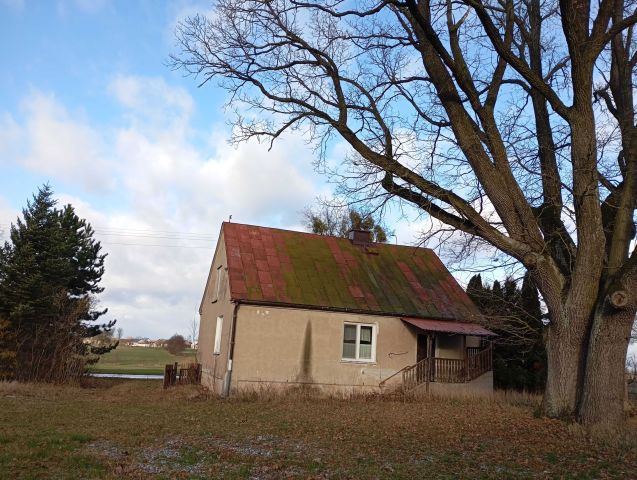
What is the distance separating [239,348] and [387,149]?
9261 millimetres

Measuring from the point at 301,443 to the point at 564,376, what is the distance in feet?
17.5

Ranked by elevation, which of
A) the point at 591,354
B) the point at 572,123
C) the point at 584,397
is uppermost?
the point at 572,123

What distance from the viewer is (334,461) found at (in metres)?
7.77

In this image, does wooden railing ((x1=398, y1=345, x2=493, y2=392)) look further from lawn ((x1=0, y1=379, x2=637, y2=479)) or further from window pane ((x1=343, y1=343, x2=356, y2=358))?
lawn ((x1=0, y1=379, x2=637, y2=479))

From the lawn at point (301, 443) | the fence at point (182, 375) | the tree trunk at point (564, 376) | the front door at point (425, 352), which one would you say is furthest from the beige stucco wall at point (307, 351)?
the tree trunk at point (564, 376)

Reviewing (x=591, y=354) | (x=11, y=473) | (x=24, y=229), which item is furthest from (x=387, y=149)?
(x=24, y=229)

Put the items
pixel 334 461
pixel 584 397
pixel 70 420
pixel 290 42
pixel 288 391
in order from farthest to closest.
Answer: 1. pixel 288 391
2. pixel 290 42
3. pixel 70 420
4. pixel 584 397
5. pixel 334 461

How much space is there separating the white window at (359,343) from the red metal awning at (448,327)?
146cm

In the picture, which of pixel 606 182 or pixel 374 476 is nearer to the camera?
pixel 374 476

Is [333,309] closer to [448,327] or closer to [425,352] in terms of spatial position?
[448,327]

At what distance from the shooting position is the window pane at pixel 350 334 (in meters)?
20.0

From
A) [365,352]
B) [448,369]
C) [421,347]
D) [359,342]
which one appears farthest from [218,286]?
[448,369]

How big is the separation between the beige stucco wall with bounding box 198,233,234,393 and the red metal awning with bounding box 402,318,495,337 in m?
6.50

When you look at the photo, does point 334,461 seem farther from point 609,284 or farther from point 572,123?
point 572,123
